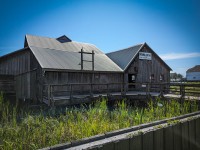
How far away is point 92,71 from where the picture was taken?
14922 millimetres

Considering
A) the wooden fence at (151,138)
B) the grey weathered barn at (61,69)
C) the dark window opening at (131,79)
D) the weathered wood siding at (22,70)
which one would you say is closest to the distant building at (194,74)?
the grey weathered barn at (61,69)

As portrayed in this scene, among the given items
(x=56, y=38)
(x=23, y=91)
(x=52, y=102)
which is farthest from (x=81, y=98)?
(x=56, y=38)

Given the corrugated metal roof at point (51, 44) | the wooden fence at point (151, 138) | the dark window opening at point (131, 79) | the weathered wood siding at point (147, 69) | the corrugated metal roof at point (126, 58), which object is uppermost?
the corrugated metal roof at point (51, 44)

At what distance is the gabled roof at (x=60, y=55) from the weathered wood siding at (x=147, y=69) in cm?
240

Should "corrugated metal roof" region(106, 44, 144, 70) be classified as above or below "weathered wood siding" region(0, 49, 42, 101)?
above

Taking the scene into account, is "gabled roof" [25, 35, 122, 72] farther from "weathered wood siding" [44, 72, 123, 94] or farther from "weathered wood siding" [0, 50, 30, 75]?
"weathered wood siding" [0, 50, 30, 75]

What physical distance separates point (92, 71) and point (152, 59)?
984 cm

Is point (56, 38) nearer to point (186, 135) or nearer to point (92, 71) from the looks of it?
point (92, 71)

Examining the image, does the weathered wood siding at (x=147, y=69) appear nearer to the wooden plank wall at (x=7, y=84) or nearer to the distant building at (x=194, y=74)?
the wooden plank wall at (x=7, y=84)

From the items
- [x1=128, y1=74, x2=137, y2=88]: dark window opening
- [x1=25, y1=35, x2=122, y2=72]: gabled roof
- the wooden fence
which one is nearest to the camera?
the wooden fence

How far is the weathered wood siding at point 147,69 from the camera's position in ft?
61.3

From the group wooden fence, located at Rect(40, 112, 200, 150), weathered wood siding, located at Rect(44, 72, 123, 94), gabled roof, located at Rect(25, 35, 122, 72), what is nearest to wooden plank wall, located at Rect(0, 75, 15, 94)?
gabled roof, located at Rect(25, 35, 122, 72)

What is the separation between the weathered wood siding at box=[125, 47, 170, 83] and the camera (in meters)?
18.7

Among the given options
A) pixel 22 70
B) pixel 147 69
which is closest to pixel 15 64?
pixel 22 70
